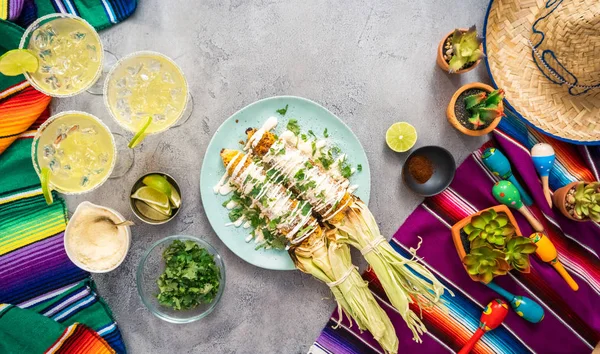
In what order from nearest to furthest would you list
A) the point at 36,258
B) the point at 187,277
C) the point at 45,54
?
the point at 45,54 → the point at 187,277 → the point at 36,258

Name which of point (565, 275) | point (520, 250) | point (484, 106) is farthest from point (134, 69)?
point (565, 275)

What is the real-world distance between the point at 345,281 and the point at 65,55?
192 cm

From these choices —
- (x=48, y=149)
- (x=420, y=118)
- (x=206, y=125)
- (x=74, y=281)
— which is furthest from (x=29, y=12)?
(x=420, y=118)

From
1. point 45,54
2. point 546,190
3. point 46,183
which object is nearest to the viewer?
point 46,183

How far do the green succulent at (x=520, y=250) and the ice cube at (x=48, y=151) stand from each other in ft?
8.24

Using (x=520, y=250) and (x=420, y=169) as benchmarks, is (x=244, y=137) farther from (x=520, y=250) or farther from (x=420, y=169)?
(x=520, y=250)

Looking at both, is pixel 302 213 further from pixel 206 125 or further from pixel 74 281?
pixel 74 281

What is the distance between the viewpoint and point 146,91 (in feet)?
8.24

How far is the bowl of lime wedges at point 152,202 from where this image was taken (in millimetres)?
2682

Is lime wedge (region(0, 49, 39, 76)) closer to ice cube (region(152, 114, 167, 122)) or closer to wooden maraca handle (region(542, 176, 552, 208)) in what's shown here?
ice cube (region(152, 114, 167, 122))

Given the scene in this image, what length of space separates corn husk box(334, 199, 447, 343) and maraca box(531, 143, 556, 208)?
0.88 meters

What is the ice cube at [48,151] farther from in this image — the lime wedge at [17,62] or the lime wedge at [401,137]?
the lime wedge at [401,137]

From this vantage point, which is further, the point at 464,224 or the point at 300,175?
the point at 464,224

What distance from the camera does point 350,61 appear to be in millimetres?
2863
